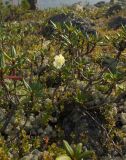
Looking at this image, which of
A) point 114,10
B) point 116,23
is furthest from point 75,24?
point 114,10

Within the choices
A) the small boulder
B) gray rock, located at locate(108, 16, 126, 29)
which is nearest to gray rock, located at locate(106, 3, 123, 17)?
gray rock, located at locate(108, 16, 126, 29)

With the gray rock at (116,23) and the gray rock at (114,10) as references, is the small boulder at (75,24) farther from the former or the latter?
the gray rock at (114,10)

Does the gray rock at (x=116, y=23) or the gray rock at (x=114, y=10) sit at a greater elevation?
the gray rock at (x=116, y=23)

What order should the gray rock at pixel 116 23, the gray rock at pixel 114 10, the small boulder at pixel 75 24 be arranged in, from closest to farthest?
1. the small boulder at pixel 75 24
2. the gray rock at pixel 116 23
3. the gray rock at pixel 114 10

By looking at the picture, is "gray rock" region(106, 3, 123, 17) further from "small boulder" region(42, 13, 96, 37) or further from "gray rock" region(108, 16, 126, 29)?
"small boulder" region(42, 13, 96, 37)

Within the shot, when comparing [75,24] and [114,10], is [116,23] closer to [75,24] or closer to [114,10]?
→ [75,24]

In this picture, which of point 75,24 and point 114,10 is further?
point 114,10

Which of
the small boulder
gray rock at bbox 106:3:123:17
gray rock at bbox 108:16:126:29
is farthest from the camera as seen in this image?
gray rock at bbox 106:3:123:17

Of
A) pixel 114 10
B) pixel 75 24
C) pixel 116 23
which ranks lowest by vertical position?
pixel 114 10

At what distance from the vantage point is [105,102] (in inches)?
283

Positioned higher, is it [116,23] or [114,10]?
[116,23]

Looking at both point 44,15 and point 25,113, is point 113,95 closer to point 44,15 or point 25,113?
point 25,113

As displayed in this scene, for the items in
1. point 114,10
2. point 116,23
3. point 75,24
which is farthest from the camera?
point 114,10

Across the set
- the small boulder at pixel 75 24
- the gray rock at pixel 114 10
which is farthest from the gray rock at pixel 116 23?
the gray rock at pixel 114 10
